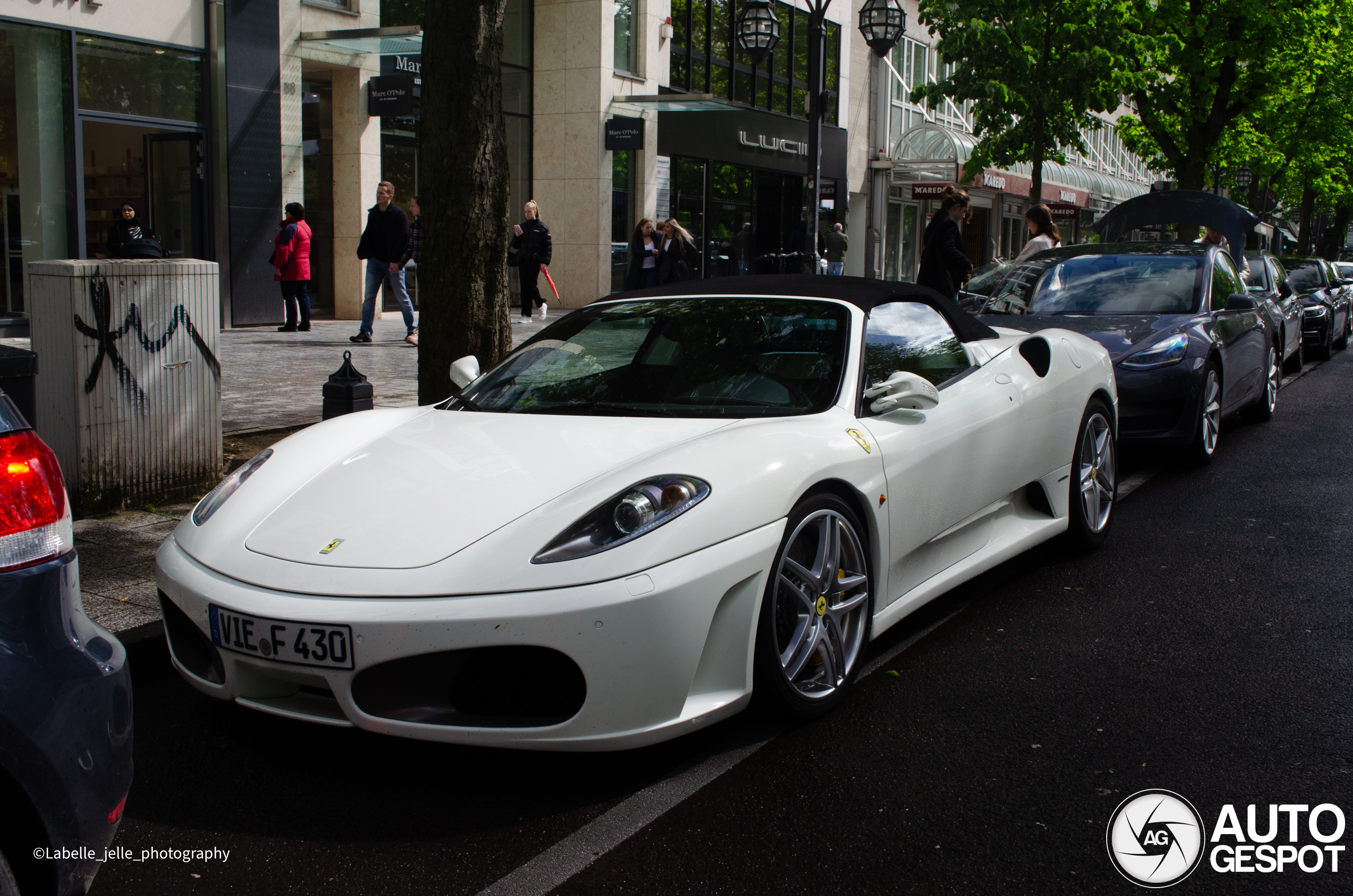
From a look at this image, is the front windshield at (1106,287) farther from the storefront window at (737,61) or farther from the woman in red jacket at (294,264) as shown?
the storefront window at (737,61)

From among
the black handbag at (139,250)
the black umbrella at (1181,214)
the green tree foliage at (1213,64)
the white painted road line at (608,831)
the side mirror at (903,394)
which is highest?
the green tree foliage at (1213,64)

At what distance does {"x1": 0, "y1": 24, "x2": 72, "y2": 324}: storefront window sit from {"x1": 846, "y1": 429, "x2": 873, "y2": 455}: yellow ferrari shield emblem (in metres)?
12.6

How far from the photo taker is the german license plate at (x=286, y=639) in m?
2.91

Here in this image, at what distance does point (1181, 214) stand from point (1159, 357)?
1064cm

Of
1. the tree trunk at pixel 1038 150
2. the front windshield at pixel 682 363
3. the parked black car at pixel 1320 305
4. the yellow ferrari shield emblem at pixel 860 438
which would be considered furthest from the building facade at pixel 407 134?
the parked black car at pixel 1320 305

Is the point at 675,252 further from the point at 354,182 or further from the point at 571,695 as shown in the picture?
the point at 571,695

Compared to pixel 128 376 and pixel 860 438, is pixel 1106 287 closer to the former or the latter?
pixel 860 438

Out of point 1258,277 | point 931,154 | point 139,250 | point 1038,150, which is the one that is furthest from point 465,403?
point 931,154

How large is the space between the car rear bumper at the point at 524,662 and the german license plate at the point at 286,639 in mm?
16

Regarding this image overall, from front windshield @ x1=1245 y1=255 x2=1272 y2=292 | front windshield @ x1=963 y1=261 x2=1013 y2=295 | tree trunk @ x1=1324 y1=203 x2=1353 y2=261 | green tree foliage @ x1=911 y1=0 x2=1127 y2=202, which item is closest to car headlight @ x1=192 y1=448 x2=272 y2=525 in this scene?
front windshield @ x1=963 y1=261 x2=1013 y2=295

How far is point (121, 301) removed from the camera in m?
5.82

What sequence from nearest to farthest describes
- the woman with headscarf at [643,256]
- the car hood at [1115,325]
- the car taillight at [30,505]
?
the car taillight at [30,505], the car hood at [1115,325], the woman with headscarf at [643,256]

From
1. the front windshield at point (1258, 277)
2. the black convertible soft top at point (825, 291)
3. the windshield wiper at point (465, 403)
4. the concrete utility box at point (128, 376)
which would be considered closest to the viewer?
the windshield wiper at point (465, 403)

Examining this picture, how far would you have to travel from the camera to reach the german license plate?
2906 mm
